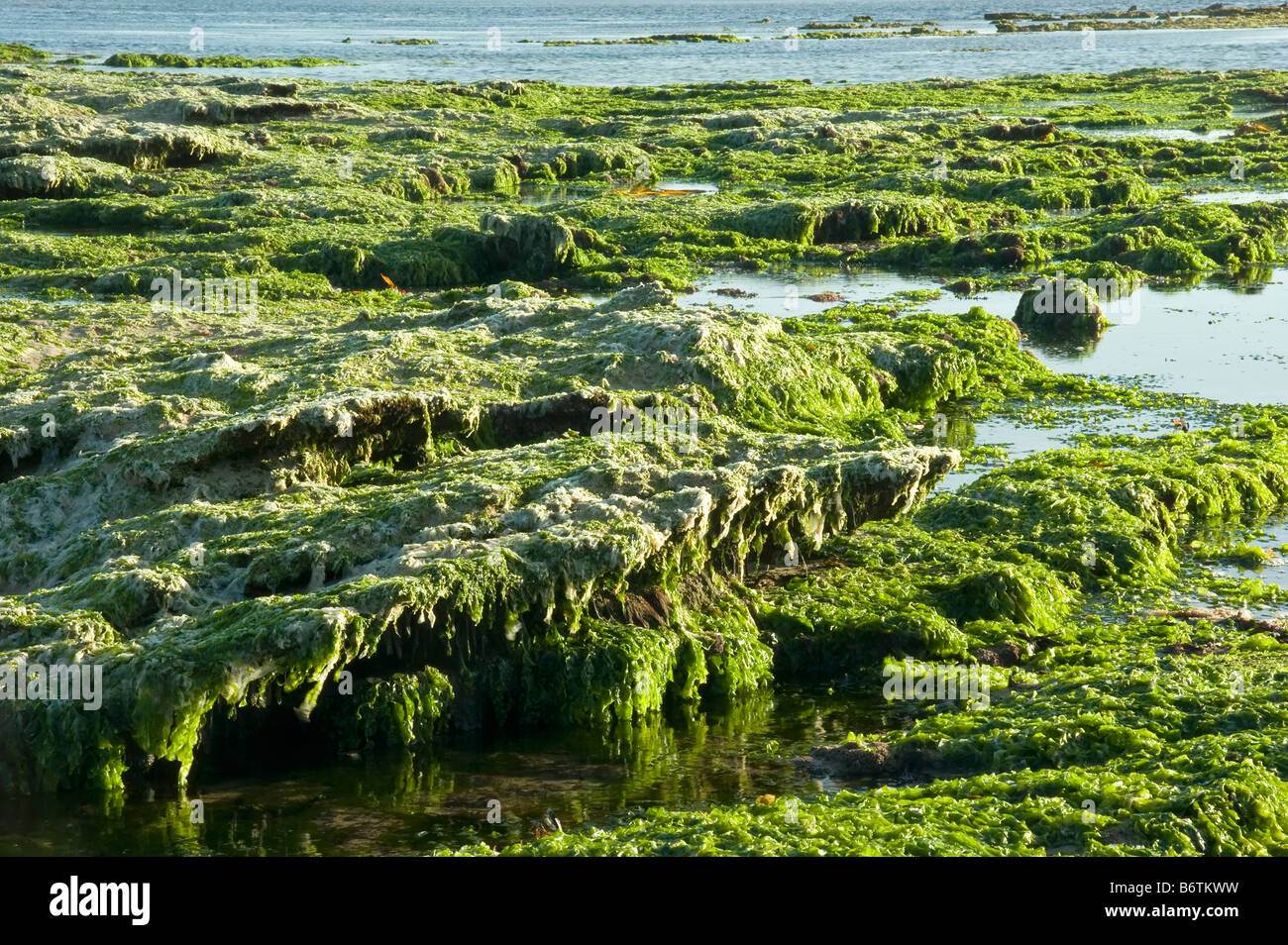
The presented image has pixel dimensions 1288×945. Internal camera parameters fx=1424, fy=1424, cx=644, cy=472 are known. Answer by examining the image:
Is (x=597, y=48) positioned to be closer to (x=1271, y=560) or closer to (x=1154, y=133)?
(x=1154, y=133)

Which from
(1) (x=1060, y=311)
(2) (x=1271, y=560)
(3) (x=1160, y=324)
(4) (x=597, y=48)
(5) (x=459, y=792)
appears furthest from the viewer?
(4) (x=597, y=48)

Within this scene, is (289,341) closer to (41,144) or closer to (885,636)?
(885,636)

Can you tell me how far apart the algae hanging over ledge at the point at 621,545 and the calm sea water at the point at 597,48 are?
5337 centimetres

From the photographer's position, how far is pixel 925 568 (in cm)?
1344

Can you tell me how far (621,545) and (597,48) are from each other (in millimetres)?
92932

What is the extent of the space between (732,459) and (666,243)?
53.6 feet

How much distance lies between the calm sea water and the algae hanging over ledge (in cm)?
5337

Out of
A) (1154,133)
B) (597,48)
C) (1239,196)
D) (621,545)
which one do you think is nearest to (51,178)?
(621,545)

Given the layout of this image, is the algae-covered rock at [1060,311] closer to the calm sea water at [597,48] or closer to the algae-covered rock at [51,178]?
the algae-covered rock at [51,178]

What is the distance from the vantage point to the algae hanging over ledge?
32.2 feet

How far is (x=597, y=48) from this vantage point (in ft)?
326

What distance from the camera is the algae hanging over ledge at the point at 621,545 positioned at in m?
9.81

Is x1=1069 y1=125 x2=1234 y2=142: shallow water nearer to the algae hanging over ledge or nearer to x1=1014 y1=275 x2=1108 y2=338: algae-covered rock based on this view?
the algae hanging over ledge

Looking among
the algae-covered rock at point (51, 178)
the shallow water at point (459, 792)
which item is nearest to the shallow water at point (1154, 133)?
the algae-covered rock at point (51, 178)
